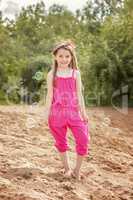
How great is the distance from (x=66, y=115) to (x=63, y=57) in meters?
0.56

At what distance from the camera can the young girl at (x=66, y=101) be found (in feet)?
17.0

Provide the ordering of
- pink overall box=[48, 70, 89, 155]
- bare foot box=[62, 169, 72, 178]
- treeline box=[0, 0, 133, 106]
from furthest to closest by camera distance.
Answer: treeline box=[0, 0, 133, 106]
bare foot box=[62, 169, 72, 178]
pink overall box=[48, 70, 89, 155]

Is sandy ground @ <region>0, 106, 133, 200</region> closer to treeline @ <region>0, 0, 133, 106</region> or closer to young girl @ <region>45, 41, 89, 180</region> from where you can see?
young girl @ <region>45, 41, 89, 180</region>

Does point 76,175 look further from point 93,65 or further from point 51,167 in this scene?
point 93,65

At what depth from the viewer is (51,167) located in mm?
5824

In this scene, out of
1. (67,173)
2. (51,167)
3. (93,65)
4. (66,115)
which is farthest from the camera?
(93,65)

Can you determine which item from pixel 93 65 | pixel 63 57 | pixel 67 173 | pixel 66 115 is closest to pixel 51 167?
pixel 67 173

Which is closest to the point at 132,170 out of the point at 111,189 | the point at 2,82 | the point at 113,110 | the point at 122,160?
the point at 122,160

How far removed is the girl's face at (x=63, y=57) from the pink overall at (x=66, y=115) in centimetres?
12

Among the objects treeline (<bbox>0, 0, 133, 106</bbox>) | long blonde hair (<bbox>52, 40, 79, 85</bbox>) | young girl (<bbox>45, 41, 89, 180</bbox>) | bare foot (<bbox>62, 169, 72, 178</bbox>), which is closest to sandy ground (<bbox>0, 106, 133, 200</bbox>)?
bare foot (<bbox>62, 169, 72, 178</bbox>)

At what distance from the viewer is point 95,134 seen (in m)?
9.20

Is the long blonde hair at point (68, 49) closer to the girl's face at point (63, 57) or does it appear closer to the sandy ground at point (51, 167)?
the girl's face at point (63, 57)

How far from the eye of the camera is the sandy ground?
16.2 feet

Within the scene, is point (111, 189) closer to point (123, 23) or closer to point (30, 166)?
point (30, 166)
